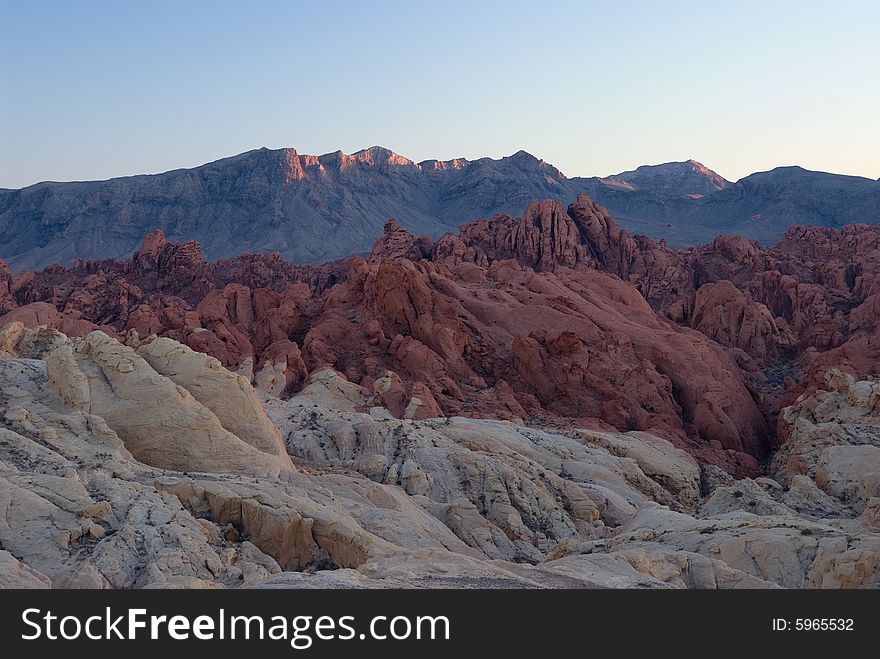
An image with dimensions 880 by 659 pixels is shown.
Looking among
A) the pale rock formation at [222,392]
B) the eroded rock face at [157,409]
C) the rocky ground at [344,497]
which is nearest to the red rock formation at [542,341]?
the rocky ground at [344,497]

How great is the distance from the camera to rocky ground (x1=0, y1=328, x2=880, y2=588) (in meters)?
14.8

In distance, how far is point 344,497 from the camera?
22.0 metres

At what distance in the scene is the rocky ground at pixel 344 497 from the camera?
1478 cm

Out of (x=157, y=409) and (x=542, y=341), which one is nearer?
(x=157, y=409)

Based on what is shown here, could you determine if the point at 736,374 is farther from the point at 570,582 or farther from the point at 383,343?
the point at 570,582

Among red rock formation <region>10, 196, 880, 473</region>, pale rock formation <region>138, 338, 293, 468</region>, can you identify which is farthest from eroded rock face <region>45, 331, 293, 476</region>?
red rock formation <region>10, 196, 880, 473</region>

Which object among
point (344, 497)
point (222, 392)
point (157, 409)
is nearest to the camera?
point (157, 409)

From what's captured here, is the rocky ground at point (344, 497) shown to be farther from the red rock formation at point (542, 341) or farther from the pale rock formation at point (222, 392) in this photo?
the red rock formation at point (542, 341)

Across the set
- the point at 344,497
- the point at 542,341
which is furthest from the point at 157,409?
the point at 542,341

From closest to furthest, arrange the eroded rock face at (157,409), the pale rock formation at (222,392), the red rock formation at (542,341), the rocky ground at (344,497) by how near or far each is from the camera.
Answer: the rocky ground at (344,497), the eroded rock face at (157,409), the pale rock formation at (222,392), the red rock formation at (542,341)

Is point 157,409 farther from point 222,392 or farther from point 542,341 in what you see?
point 542,341

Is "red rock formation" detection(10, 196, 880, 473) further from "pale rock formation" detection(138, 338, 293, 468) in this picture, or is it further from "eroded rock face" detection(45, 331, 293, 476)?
"eroded rock face" detection(45, 331, 293, 476)

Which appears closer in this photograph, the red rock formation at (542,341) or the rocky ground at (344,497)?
the rocky ground at (344,497)
